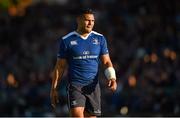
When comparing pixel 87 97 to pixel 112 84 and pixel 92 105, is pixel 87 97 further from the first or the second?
pixel 112 84

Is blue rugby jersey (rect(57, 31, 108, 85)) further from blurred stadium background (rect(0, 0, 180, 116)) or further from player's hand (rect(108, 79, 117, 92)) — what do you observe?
blurred stadium background (rect(0, 0, 180, 116))

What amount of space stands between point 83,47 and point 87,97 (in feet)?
2.42

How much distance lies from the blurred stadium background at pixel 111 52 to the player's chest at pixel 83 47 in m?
6.68

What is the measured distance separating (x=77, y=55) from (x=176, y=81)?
7821mm

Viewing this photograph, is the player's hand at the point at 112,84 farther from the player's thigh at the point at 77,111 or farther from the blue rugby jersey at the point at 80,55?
the player's thigh at the point at 77,111

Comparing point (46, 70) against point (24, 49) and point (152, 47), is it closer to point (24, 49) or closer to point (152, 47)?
point (24, 49)

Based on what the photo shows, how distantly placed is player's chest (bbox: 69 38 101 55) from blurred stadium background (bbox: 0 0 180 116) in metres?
6.68

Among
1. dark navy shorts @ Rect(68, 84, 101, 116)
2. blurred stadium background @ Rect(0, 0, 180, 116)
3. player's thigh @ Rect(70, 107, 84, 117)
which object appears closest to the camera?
player's thigh @ Rect(70, 107, 84, 117)

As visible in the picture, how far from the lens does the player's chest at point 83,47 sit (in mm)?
10688

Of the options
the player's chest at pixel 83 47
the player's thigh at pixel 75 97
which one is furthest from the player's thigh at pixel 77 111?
the player's chest at pixel 83 47

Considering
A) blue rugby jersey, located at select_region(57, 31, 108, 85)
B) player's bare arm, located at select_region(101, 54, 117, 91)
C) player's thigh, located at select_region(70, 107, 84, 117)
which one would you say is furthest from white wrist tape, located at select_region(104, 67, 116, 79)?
player's thigh, located at select_region(70, 107, 84, 117)

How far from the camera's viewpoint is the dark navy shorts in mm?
10597

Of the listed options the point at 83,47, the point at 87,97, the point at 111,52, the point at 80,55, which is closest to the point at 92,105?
the point at 87,97

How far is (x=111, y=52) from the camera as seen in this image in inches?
784
